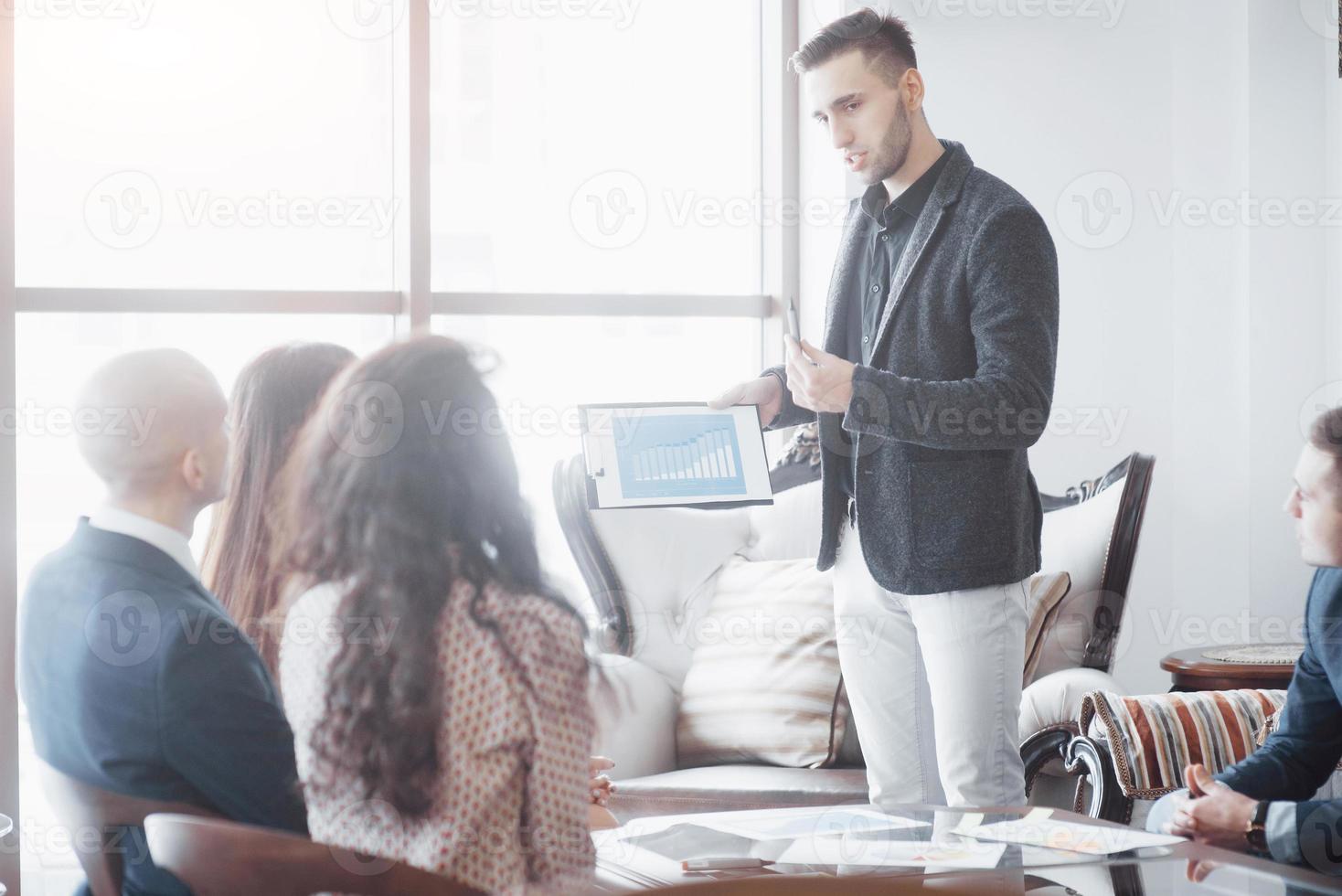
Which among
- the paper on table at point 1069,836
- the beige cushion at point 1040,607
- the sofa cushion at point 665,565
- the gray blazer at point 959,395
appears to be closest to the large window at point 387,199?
the sofa cushion at point 665,565

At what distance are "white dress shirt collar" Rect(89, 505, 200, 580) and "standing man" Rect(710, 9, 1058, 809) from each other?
0.97m

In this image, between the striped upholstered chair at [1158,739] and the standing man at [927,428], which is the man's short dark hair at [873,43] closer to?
the standing man at [927,428]

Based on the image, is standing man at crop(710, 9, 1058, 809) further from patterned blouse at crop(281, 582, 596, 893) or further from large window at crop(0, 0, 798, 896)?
large window at crop(0, 0, 798, 896)

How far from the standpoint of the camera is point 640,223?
3.72 metres

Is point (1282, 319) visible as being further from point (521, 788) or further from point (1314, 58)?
point (521, 788)

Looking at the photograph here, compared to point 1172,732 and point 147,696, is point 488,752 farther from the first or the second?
point 1172,732

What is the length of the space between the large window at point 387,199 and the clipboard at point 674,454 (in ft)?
3.49

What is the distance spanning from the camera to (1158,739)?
216 centimetres

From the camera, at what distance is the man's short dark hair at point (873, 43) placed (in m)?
2.09

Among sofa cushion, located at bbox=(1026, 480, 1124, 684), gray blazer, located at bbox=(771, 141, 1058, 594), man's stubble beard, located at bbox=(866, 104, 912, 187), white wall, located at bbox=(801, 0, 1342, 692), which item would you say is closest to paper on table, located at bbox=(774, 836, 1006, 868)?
gray blazer, located at bbox=(771, 141, 1058, 594)

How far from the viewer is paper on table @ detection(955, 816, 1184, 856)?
4.99 feet

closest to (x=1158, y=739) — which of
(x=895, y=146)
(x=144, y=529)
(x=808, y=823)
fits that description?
(x=808, y=823)

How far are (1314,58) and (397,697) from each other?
9.73 ft

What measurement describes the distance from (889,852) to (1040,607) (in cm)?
127
